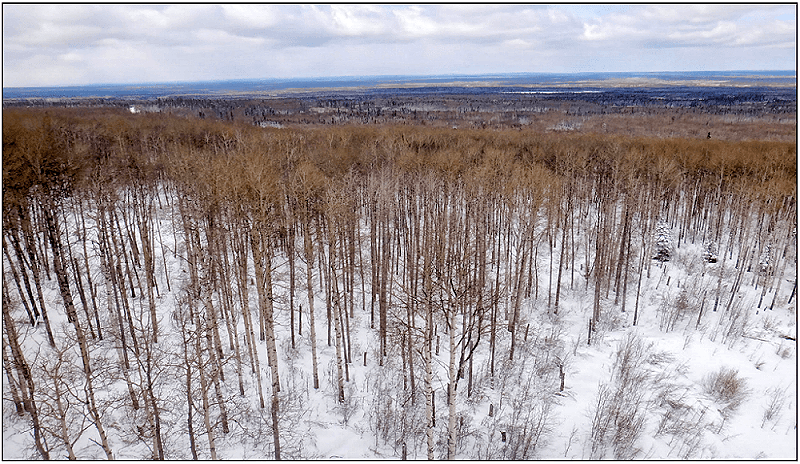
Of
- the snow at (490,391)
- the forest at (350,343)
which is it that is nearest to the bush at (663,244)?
the forest at (350,343)

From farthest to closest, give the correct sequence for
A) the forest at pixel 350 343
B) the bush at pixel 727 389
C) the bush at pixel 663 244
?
the bush at pixel 663 244 < the bush at pixel 727 389 < the forest at pixel 350 343

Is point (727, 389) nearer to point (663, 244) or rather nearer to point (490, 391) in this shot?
point (490, 391)

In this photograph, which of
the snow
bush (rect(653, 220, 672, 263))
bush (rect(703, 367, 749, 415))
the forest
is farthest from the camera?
bush (rect(653, 220, 672, 263))

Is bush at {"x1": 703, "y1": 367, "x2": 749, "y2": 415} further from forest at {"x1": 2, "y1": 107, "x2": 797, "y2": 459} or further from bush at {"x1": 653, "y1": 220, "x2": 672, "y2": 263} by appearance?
bush at {"x1": 653, "y1": 220, "x2": 672, "y2": 263}

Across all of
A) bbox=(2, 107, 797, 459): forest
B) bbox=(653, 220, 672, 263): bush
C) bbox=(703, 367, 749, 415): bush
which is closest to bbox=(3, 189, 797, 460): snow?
bbox=(2, 107, 797, 459): forest

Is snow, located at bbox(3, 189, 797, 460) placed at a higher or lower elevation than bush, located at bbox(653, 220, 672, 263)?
lower

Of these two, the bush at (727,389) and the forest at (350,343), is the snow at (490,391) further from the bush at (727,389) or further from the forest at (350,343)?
the bush at (727,389)

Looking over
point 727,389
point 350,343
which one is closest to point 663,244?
point 727,389

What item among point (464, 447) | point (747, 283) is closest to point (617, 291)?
point (747, 283)

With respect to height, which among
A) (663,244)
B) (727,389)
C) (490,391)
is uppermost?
(663,244)
